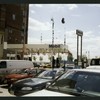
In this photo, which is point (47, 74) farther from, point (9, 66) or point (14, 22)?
point (14, 22)

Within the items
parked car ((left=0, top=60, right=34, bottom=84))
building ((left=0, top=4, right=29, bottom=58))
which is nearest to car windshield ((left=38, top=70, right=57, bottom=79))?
parked car ((left=0, top=60, right=34, bottom=84))

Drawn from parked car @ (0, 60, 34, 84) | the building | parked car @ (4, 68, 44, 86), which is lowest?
parked car @ (4, 68, 44, 86)

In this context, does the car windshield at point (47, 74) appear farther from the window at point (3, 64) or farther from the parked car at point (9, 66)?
the window at point (3, 64)

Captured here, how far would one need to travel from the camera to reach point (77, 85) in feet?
21.6

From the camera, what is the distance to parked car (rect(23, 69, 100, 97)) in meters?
6.14

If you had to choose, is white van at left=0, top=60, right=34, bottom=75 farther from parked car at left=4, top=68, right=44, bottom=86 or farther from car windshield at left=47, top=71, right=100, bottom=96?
car windshield at left=47, top=71, right=100, bottom=96

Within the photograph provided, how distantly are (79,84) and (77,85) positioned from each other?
60 millimetres

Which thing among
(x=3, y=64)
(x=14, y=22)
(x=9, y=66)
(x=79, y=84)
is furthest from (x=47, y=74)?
(x=14, y=22)

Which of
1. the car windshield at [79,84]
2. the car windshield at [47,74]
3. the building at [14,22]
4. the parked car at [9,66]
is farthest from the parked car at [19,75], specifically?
the building at [14,22]

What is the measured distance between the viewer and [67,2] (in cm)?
505

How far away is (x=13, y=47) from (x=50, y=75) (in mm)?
51864

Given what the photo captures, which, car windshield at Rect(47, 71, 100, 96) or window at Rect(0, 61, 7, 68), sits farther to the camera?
window at Rect(0, 61, 7, 68)

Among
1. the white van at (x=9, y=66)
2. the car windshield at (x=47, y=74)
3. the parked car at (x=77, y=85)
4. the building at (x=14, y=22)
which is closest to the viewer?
the parked car at (x=77, y=85)

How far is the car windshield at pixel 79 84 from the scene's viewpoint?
20.5 feet
